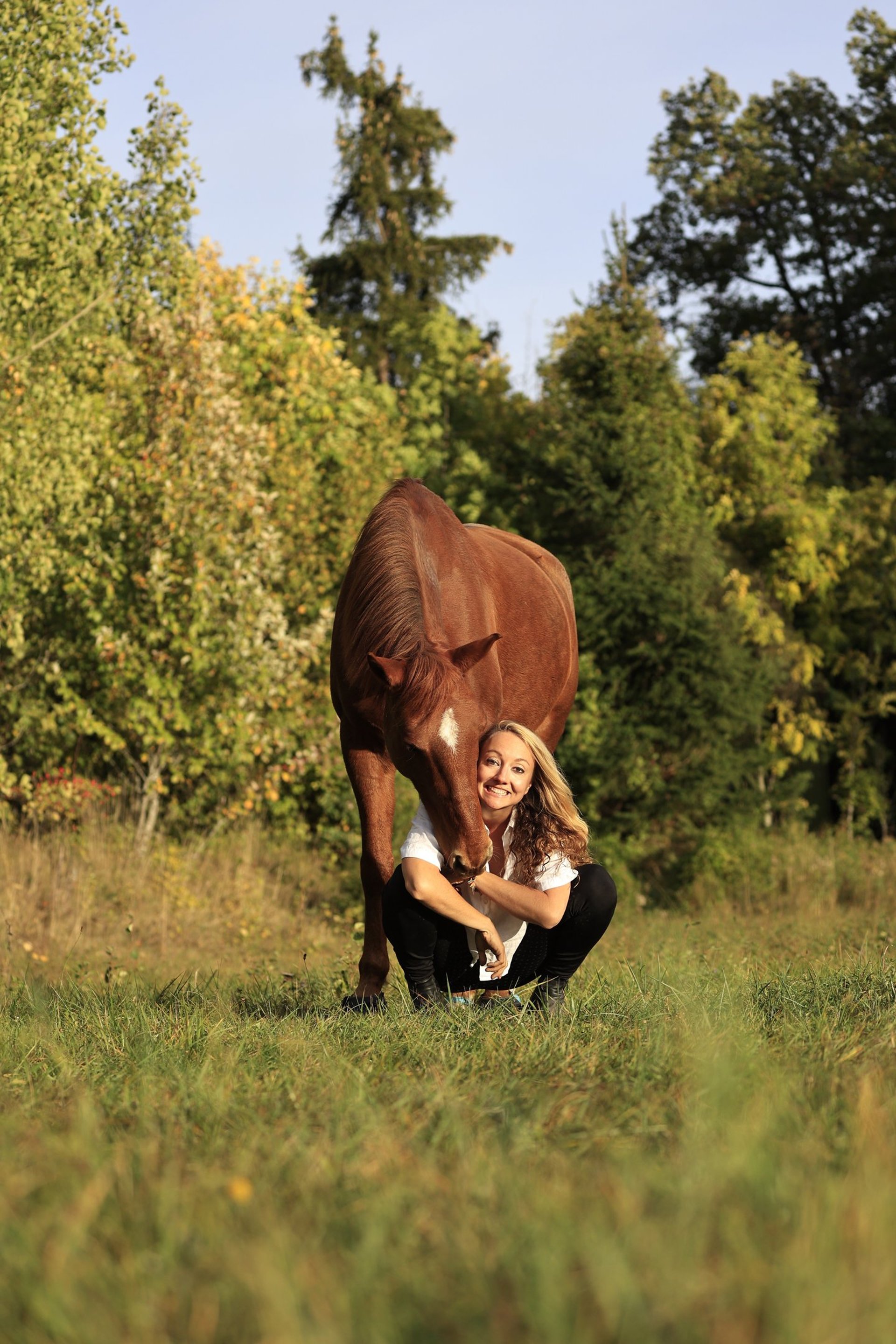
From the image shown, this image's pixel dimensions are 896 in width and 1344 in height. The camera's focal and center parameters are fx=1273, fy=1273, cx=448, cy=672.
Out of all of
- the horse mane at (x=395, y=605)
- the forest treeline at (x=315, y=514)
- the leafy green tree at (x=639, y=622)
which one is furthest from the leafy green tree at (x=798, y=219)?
the horse mane at (x=395, y=605)

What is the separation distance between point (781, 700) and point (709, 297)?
1300 centimetres

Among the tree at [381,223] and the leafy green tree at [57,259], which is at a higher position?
the tree at [381,223]

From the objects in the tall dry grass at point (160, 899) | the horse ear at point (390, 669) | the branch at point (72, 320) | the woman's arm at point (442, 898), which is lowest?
the tall dry grass at point (160, 899)

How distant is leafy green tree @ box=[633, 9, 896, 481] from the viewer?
2552 centimetres

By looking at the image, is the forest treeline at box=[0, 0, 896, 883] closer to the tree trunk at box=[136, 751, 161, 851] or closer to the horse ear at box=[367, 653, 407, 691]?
the tree trunk at box=[136, 751, 161, 851]

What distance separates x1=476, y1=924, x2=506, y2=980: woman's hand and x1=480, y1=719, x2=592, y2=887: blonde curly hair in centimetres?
21

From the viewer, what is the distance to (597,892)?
15.7 ft

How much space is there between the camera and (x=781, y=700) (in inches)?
740

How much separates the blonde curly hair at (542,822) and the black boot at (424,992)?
516mm

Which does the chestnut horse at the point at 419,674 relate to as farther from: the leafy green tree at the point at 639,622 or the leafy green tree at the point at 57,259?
the leafy green tree at the point at 639,622

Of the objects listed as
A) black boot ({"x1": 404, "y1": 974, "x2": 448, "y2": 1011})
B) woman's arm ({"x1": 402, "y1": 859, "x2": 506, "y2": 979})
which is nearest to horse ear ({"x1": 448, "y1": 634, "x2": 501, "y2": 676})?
woman's arm ({"x1": 402, "y1": 859, "x2": 506, "y2": 979})

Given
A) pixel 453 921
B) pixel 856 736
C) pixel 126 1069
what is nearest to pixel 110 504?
pixel 453 921

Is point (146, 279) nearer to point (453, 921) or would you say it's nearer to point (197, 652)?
point (197, 652)

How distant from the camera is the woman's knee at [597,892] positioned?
15.7 ft
